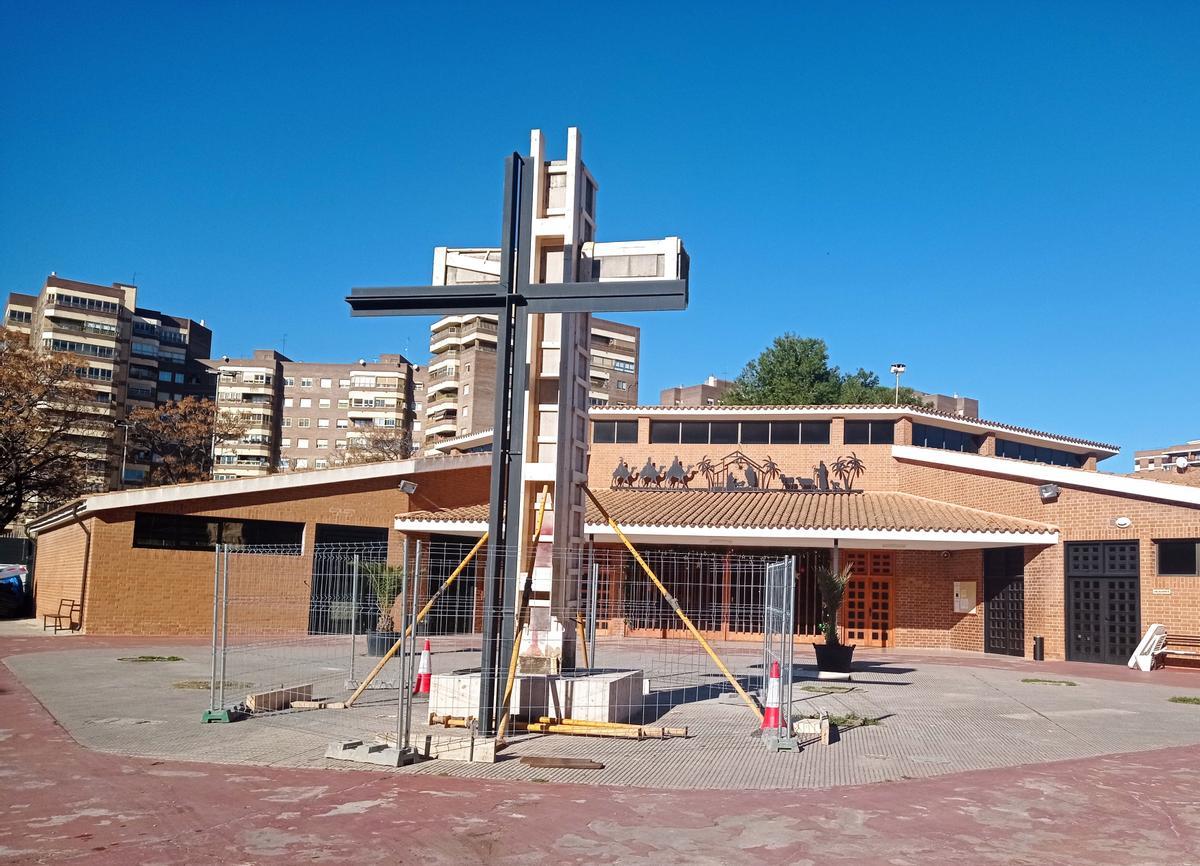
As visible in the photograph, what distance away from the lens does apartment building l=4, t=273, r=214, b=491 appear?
7619 centimetres

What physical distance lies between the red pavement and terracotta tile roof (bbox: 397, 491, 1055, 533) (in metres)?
15.1

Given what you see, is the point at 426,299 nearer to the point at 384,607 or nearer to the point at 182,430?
the point at 384,607

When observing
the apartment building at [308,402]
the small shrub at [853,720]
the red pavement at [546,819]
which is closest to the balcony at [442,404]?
the apartment building at [308,402]

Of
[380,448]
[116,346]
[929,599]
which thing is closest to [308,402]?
[116,346]

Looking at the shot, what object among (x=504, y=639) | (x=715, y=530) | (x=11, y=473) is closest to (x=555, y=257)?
(x=504, y=639)

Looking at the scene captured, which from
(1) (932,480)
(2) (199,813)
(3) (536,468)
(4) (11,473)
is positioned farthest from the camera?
(4) (11,473)

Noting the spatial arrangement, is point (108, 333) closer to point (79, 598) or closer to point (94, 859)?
point (79, 598)

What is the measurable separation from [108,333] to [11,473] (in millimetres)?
50138

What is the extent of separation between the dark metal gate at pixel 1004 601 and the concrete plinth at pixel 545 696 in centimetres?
1667

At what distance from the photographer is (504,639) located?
1076cm

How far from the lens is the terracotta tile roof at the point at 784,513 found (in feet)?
80.7

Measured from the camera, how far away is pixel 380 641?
2092cm

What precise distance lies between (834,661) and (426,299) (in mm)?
11481

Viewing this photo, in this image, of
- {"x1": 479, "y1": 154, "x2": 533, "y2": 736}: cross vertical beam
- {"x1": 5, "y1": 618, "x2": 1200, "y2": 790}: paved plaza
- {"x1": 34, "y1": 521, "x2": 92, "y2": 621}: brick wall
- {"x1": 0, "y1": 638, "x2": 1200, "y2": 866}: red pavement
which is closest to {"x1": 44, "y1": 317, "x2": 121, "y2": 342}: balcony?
{"x1": 34, "y1": 521, "x2": 92, "y2": 621}: brick wall
